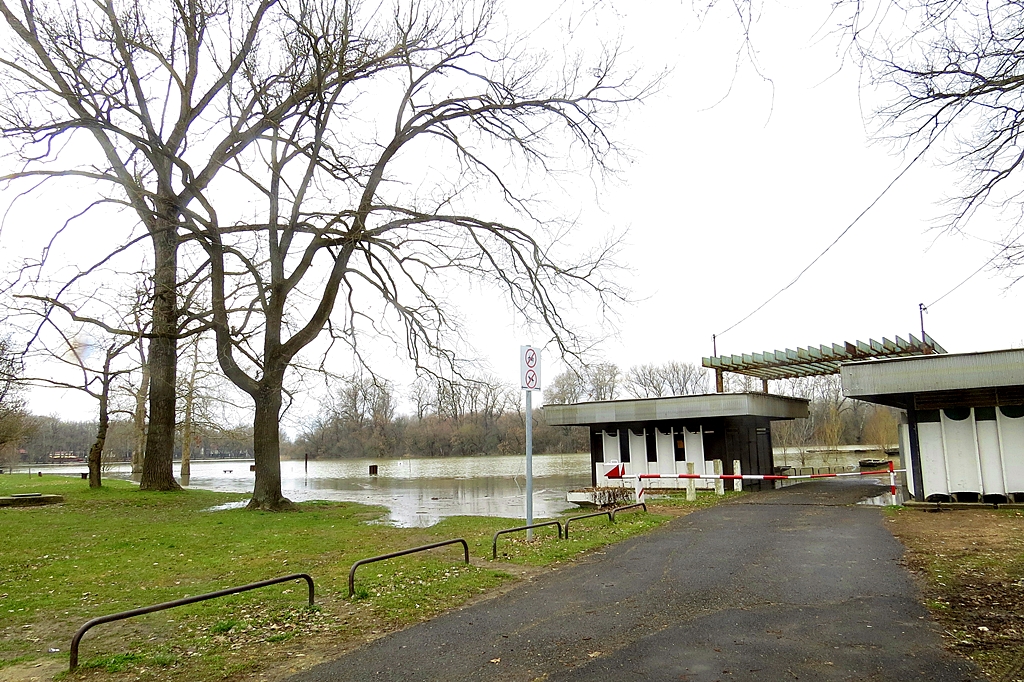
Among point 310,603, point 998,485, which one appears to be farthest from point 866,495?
point 310,603

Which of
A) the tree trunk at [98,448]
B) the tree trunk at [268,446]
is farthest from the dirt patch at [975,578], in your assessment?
the tree trunk at [98,448]

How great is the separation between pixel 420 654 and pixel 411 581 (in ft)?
9.35

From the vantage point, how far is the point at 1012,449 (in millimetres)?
14695

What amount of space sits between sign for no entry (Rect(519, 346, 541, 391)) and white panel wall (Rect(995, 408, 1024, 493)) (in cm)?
1075

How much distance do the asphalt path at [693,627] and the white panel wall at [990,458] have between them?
705cm

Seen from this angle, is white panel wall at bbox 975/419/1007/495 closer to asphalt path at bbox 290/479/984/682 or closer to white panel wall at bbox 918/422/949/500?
white panel wall at bbox 918/422/949/500

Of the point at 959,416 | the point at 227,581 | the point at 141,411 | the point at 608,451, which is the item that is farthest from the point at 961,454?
the point at 141,411

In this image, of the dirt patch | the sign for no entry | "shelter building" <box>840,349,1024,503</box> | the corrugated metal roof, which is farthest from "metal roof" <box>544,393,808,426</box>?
the sign for no entry

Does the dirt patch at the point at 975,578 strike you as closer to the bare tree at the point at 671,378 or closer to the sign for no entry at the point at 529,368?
the sign for no entry at the point at 529,368

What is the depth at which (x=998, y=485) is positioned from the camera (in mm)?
14773

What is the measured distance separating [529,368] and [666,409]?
36.0ft

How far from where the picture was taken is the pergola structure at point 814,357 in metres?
20.6

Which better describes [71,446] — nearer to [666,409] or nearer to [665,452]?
[665,452]

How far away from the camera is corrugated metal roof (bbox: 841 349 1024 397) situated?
13719 millimetres
